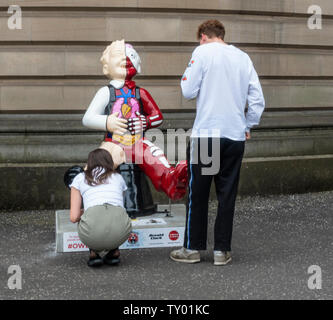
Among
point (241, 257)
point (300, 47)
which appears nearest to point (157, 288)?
point (241, 257)

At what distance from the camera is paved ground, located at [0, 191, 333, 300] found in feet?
16.2

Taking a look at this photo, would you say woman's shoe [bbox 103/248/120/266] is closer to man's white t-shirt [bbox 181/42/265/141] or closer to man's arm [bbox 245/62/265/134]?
man's white t-shirt [bbox 181/42/265/141]

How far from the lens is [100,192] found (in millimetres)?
5652

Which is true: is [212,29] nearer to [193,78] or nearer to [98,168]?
[193,78]

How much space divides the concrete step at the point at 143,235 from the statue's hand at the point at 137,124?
0.86 metres

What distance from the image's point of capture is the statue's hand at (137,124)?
251 inches

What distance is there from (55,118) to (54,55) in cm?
77

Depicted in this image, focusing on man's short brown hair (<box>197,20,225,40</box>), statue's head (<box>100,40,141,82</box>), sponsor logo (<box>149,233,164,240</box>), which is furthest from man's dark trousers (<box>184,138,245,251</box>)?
statue's head (<box>100,40,141,82</box>)

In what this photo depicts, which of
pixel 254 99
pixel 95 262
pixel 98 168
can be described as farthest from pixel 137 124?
pixel 95 262

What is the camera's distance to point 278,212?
804cm

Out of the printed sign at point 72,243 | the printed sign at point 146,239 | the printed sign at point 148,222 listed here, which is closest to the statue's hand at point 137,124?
the printed sign at point 148,222

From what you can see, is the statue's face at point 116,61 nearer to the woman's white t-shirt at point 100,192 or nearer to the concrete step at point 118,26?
the woman's white t-shirt at point 100,192

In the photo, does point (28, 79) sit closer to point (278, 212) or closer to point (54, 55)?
point (54, 55)

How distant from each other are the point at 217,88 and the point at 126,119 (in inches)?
46.7
